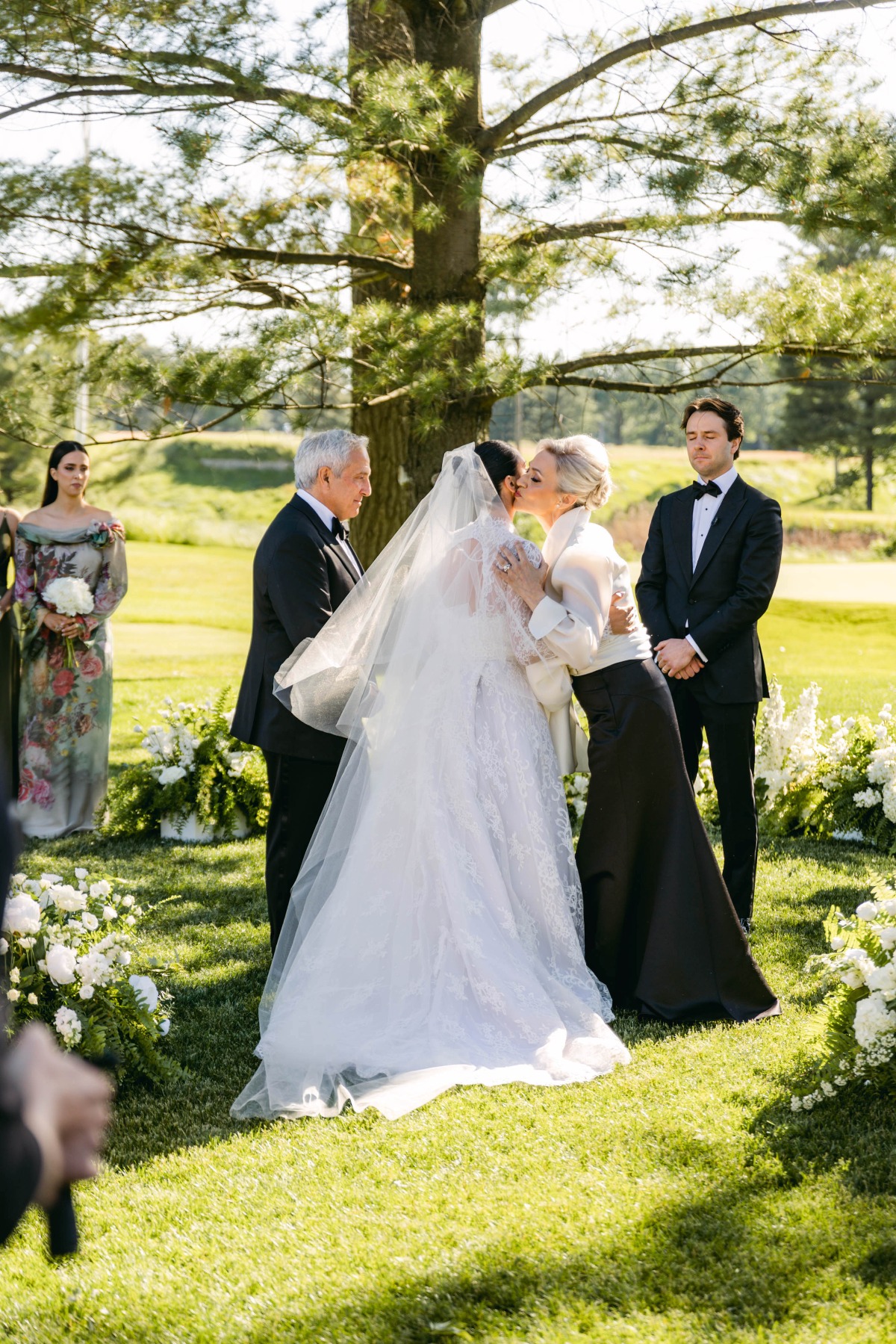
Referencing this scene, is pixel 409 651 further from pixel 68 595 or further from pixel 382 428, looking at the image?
pixel 382 428

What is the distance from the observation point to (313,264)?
23.7ft

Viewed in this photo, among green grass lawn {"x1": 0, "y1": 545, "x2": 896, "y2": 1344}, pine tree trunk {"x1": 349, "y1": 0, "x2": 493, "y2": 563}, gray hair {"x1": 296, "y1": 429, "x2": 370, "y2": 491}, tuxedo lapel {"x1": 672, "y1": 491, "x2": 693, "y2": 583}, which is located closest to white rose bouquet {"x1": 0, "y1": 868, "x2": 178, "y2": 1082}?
green grass lawn {"x1": 0, "y1": 545, "x2": 896, "y2": 1344}

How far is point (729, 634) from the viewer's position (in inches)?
197

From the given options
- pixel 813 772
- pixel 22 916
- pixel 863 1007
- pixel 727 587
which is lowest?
pixel 813 772

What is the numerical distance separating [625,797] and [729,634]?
3.47ft

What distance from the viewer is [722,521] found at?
511 centimetres

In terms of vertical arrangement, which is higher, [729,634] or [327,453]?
[327,453]

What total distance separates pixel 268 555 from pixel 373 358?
6.85ft

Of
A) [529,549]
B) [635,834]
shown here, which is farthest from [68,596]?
[635,834]

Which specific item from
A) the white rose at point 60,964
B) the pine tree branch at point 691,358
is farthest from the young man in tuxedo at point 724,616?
the white rose at point 60,964

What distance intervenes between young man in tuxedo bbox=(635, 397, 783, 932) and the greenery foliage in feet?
9.53

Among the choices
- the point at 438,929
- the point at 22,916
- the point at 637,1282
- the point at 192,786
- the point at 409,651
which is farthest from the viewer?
the point at 192,786

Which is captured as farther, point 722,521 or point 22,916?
point 722,521

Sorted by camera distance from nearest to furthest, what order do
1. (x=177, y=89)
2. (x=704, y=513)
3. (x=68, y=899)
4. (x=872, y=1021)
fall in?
(x=872, y=1021)
(x=68, y=899)
(x=704, y=513)
(x=177, y=89)
